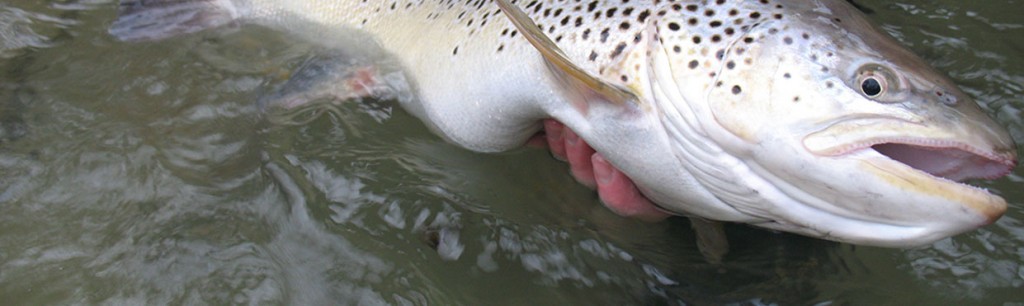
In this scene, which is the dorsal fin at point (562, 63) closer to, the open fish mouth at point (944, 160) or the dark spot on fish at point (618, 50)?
the dark spot on fish at point (618, 50)

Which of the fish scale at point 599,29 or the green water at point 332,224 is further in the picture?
the green water at point 332,224

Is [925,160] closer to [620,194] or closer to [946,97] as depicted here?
[946,97]

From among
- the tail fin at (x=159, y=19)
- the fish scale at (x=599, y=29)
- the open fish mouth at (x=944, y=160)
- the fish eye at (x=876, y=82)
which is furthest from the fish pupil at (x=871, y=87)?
the tail fin at (x=159, y=19)

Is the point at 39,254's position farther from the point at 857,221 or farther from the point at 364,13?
the point at 857,221

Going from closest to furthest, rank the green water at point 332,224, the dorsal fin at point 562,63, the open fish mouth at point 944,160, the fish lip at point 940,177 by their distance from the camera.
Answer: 1. the fish lip at point 940,177
2. the open fish mouth at point 944,160
3. the dorsal fin at point 562,63
4. the green water at point 332,224

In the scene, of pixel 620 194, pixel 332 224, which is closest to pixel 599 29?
pixel 620 194

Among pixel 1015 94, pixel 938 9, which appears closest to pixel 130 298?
pixel 1015 94

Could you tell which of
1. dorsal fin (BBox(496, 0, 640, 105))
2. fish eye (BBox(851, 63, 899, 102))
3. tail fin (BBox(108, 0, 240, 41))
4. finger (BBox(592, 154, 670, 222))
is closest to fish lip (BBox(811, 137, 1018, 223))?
fish eye (BBox(851, 63, 899, 102))
